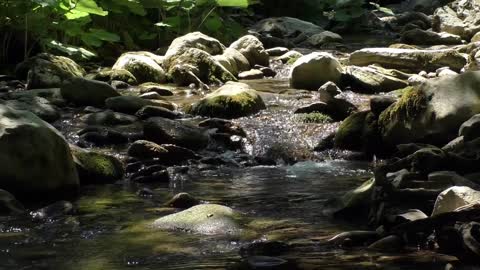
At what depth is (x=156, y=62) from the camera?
1253 cm

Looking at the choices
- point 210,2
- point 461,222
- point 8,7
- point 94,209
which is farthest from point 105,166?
point 210,2

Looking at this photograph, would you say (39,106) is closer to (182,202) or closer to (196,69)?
(196,69)

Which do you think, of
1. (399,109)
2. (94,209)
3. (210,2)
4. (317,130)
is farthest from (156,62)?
(94,209)

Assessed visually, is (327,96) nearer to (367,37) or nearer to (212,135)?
(212,135)

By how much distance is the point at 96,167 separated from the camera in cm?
695

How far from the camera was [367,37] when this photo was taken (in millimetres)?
18859

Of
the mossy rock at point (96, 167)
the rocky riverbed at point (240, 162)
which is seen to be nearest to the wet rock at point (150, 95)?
the rocky riverbed at point (240, 162)

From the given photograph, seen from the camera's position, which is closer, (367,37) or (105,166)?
(105,166)

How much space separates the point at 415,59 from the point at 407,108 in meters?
4.71

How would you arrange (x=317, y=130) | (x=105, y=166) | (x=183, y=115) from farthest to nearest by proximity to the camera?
(x=183, y=115)
(x=317, y=130)
(x=105, y=166)

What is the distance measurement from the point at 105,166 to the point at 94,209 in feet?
4.22

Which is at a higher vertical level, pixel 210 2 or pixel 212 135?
pixel 210 2

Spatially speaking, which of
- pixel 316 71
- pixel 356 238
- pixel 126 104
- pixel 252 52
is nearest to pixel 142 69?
pixel 252 52

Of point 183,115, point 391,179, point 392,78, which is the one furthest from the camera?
point 392,78
